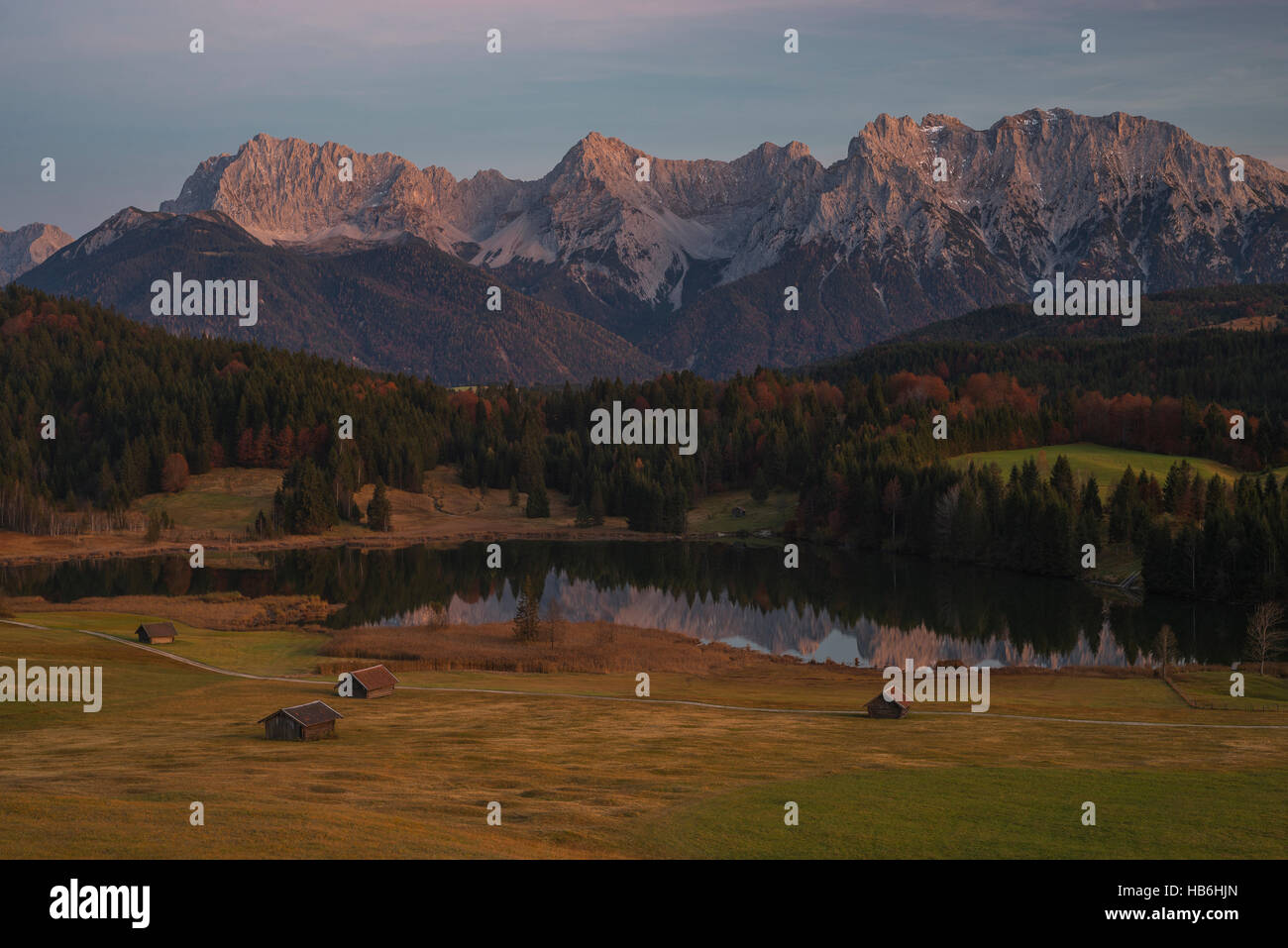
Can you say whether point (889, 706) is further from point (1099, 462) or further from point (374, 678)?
point (1099, 462)

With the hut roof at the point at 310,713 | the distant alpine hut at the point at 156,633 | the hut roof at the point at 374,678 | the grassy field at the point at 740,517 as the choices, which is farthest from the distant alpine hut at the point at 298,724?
the grassy field at the point at 740,517

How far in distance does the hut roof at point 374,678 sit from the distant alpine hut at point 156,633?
23.0 m

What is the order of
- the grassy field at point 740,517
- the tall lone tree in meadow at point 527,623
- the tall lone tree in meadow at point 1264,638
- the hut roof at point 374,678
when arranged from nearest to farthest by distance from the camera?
the hut roof at point 374,678 < the tall lone tree in meadow at point 1264,638 < the tall lone tree in meadow at point 527,623 < the grassy field at point 740,517

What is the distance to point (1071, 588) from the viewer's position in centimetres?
10812

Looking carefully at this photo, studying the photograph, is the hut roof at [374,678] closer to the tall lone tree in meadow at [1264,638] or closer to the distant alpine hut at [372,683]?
the distant alpine hut at [372,683]

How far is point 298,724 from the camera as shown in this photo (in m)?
45.5

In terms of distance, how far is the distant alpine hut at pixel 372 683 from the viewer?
58.1m

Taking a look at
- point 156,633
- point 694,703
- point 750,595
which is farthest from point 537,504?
point 694,703

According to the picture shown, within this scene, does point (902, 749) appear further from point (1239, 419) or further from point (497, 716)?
point (1239, 419)

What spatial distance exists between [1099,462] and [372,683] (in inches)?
4534

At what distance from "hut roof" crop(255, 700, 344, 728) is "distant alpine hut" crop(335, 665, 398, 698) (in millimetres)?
10567
